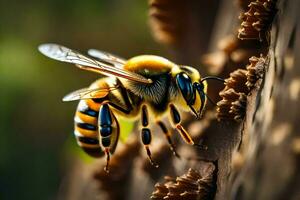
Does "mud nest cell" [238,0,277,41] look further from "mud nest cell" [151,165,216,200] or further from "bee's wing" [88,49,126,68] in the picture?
"bee's wing" [88,49,126,68]

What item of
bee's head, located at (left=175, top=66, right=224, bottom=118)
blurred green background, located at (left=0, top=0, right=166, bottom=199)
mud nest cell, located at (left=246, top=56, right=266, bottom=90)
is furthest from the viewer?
blurred green background, located at (left=0, top=0, right=166, bottom=199)

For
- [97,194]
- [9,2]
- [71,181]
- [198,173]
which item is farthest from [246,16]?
[9,2]

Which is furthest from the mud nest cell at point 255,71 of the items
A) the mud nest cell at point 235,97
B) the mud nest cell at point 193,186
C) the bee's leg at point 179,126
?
the bee's leg at point 179,126

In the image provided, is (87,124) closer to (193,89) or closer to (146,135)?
(146,135)

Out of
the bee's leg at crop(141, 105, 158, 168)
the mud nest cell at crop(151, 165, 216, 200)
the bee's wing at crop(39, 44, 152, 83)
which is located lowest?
the mud nest cell at crop(151, 165, 216, 200)

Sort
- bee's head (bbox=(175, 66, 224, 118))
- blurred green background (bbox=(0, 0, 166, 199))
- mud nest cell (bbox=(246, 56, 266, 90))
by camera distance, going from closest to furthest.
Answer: mud nest cell (bbox=(246, 56, 266, 90)), bee's head (bbox=(175, 66, 224, 118)), blurred green background (bbox=(0, 0, 166, 199))

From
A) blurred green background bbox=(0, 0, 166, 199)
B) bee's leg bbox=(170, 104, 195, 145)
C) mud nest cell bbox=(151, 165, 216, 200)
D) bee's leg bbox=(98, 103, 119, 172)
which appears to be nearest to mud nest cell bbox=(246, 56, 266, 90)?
mud nest cell bbox=(151, 165, 216, 200)

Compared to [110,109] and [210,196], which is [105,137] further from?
[210,196]

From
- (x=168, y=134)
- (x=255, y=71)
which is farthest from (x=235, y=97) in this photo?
(x=168, y=134)
